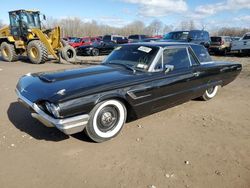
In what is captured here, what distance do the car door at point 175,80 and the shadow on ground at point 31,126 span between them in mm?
1808

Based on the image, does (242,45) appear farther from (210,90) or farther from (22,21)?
(22,21)

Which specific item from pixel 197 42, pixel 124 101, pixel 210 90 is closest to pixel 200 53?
pixel 210 90

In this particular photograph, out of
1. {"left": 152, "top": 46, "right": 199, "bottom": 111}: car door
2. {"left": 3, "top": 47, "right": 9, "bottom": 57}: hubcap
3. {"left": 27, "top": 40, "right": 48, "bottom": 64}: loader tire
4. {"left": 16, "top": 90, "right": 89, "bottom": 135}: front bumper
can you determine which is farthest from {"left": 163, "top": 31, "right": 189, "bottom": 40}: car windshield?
{"left": 16, "top": 90, "right": 89, "bottom": 135}: front bumper

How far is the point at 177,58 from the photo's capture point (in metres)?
5.36

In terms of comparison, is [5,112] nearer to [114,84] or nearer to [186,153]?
[114,84]

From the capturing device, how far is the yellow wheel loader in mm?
14656

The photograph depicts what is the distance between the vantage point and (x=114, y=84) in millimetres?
4125

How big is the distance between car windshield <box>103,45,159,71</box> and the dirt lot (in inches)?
44.3

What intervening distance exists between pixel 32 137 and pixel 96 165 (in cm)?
141

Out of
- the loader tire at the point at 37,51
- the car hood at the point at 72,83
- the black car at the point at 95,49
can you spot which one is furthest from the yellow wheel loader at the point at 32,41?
the car hood at the point at 72,83

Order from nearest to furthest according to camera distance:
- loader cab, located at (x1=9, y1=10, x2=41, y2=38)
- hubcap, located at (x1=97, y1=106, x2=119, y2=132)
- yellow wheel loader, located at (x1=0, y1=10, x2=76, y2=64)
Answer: hubcap, located at (x1=97, y1=106, x2=119, y2=132)
yellow wheel loader, located at (x1=0, y1=10, x2=76, y2=64)
loader cab, located at (x1=9, y1=10, x2=41, y2=38)

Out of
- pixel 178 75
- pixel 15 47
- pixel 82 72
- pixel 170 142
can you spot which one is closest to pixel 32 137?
pixel 82 72

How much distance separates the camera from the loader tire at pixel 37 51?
14.3m

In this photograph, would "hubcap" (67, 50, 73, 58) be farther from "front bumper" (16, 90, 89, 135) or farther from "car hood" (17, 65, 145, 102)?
"front bumper" (16, 90, 89, 135)
